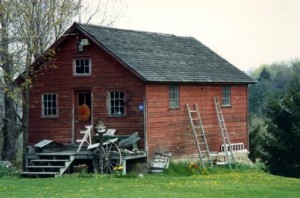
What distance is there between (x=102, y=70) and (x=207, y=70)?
6451 mm


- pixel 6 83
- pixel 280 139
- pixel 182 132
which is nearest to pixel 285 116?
pixel 280 139

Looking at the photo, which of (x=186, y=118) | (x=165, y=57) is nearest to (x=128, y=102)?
(x=186, y=118)

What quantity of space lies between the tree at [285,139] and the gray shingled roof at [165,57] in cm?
243

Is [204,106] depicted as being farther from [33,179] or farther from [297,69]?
[297,69]

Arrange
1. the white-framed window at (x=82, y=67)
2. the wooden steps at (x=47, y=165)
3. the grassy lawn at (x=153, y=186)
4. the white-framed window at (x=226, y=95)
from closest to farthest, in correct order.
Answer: the grassy lawn at (x=153, y=186), the wooden steps at (x=47, y=165), the white-framed window at (x=82, y=67), the white-framed window at (x=226, y=95)

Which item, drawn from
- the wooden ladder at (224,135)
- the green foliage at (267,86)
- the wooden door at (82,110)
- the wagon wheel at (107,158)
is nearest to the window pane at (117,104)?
the wooden door at (82,110)

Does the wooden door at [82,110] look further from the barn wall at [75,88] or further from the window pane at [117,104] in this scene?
the window pane at [117,104]

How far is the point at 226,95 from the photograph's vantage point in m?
33.9

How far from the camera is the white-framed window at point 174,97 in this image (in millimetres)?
29594

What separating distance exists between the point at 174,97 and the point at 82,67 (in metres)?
4.47

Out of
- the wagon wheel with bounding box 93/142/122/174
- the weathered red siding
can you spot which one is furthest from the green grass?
the weathered red siding

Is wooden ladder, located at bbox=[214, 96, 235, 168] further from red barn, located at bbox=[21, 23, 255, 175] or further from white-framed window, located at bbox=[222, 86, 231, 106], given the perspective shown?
white-framed window, located at bbox=[222, 86, 231, 106]

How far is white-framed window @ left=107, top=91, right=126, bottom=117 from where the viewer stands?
28.5m

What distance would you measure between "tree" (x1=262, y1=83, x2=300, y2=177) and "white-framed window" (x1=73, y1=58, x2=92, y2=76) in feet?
36.9
